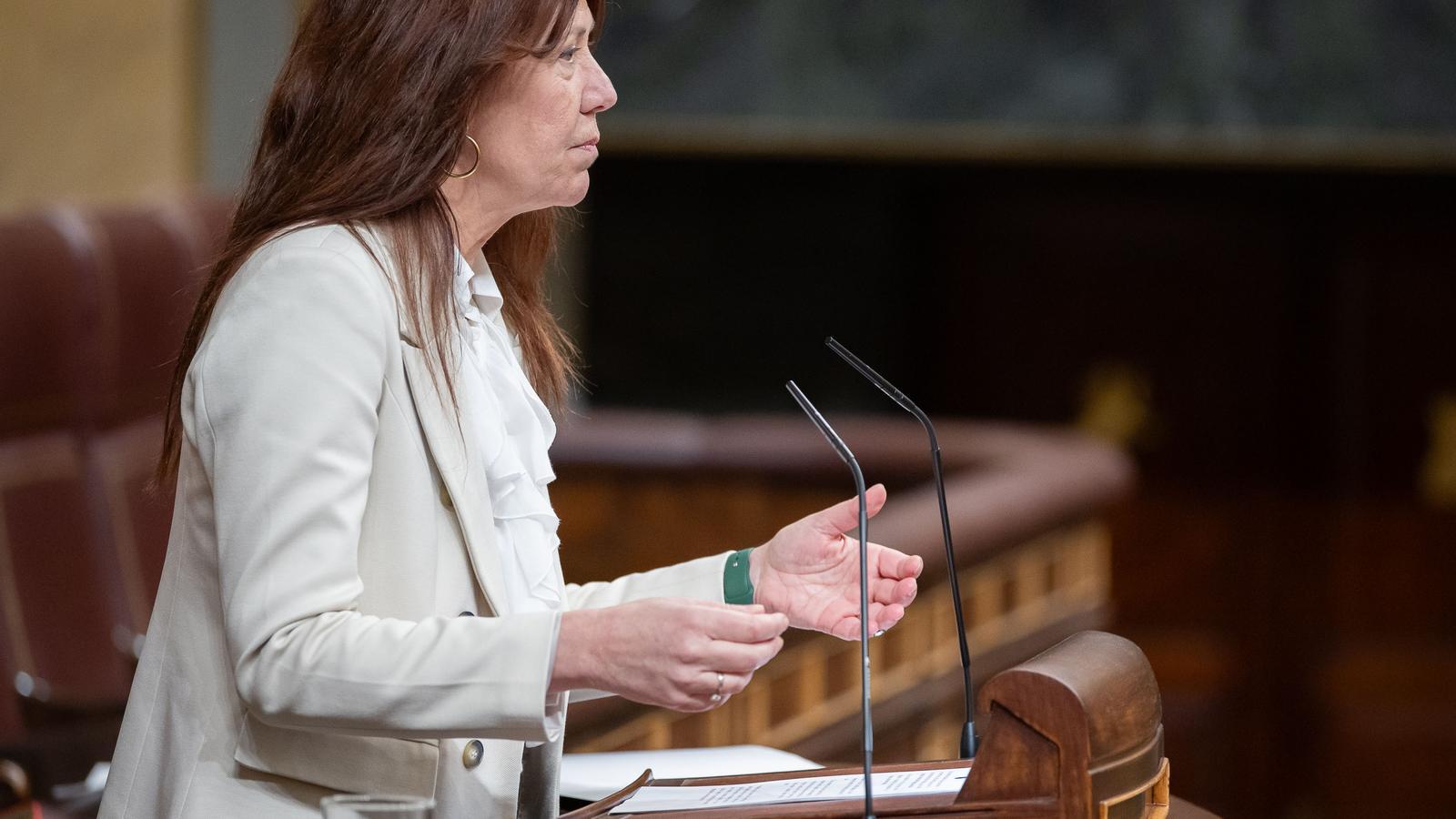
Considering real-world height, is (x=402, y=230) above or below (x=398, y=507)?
above

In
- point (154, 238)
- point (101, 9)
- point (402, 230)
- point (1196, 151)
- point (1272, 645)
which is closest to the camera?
point (402, 230)

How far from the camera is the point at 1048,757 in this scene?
122 cm

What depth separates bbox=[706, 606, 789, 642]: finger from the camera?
122 centimetres

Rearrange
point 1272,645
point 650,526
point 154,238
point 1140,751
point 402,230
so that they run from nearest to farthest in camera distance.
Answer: point 1140,751 → point 402,230 → point 154,238 → point 650,526 → point 1272,645

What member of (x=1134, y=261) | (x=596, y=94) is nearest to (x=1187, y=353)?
(x=1134, y=261)

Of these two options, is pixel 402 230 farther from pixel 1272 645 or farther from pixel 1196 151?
pixel 1272 645

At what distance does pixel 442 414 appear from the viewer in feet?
4.59

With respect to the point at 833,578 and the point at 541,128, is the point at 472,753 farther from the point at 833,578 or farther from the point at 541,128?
the point at 541,128

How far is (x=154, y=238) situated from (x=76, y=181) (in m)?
1.40

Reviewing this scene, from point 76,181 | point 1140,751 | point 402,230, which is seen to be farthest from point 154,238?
point 1140,751

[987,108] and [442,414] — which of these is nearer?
[442,414]

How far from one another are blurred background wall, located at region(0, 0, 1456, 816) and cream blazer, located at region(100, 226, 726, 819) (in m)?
3.88

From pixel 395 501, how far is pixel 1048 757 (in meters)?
0.51

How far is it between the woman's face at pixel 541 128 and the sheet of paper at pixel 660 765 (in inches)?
20.6
